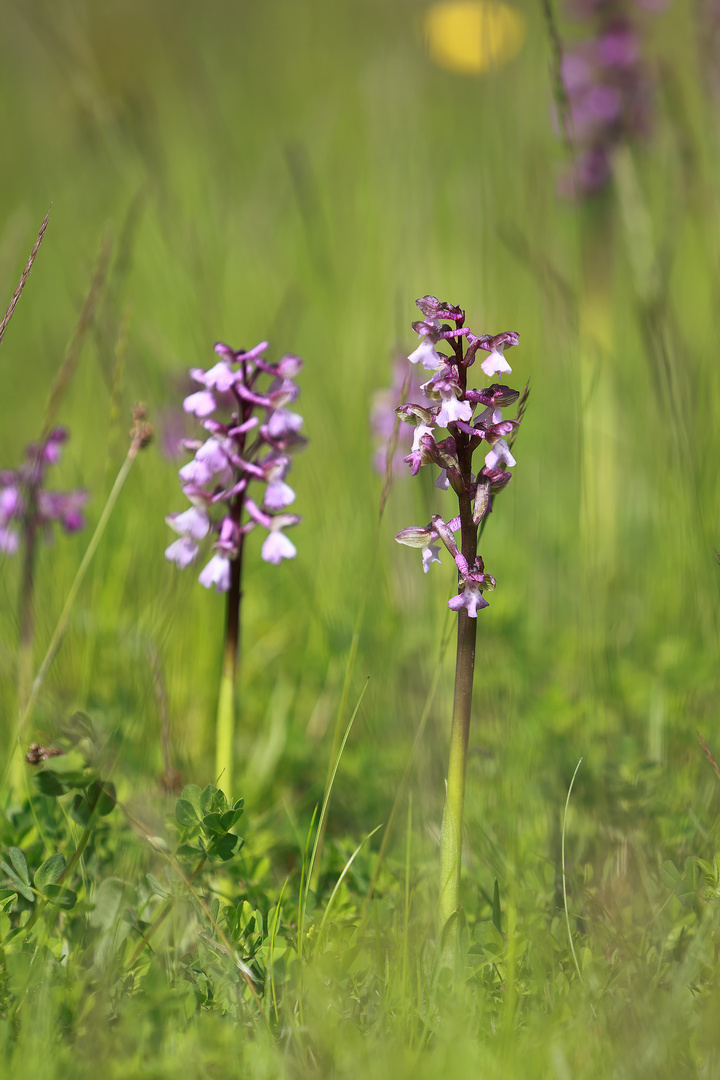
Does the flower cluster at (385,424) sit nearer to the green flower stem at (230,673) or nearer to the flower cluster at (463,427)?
the green flower stem at (230,673)

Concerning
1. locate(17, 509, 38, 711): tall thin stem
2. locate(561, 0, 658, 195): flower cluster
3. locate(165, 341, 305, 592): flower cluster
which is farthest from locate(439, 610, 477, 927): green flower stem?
locate(561, 0, 658, 195): flower cluster

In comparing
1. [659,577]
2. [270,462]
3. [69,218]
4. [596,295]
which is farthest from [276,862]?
[69,218]

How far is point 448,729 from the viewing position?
192 centimetres

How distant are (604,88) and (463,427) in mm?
2734

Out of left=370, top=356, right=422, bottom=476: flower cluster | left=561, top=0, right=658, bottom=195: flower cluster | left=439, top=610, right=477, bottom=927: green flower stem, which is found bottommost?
left=439, top=610, right=477, bottom=927: green flower stem

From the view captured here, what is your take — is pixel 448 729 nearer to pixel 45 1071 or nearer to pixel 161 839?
pixel 161 839

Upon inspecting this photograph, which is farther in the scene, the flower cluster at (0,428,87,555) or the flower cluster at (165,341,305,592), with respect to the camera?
the flower cluster at (0,428,87,555)

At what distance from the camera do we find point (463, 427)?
133 centimetres

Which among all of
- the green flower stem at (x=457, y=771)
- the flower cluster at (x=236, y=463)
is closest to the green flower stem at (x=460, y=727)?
the green flower stem at (x=457, y=771)

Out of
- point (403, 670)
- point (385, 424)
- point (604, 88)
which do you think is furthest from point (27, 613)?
point (604, 88)

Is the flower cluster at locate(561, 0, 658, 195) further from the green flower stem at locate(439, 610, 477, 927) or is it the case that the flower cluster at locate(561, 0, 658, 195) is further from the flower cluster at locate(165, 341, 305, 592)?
the green flower stem at locate(439, 610, 477, 927)

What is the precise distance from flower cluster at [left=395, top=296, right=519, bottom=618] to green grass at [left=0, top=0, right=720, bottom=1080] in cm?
45

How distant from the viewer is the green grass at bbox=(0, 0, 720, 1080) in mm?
1330

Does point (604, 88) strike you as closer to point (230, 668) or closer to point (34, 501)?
point (34, 501)
